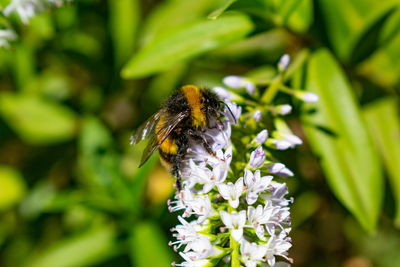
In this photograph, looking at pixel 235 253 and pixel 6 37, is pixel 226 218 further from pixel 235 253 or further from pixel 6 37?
pixel 6 37

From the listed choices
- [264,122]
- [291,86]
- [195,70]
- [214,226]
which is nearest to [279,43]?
[195,70]

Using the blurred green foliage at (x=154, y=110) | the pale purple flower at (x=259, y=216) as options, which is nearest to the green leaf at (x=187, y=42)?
the blurred green foliage at (x=154, y=110)

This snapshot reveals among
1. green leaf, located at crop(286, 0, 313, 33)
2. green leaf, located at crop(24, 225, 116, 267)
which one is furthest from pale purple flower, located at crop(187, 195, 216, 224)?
green leaf, located at crop(24, 225, 116, 267)

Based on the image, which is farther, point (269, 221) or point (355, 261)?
point (355, 261)

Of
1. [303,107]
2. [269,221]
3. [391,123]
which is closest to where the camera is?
[269,221]

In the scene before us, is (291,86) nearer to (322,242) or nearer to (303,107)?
(303,107)

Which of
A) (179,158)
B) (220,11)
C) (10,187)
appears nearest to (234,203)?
(179,158)
